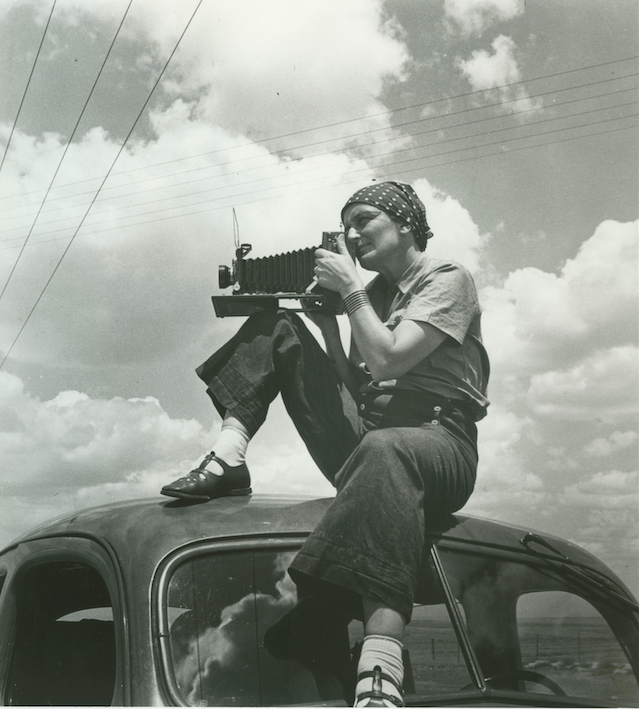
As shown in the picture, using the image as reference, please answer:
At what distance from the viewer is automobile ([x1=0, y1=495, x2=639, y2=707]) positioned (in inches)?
75.0

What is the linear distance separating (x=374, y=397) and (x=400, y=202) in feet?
2.35

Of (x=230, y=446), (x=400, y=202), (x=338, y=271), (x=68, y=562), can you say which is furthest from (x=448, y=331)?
(x=68, y=562)

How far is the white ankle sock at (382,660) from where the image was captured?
1.83 meters

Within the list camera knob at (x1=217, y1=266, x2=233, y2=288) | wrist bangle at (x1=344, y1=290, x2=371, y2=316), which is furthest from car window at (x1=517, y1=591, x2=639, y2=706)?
camera knob at (x1=217, y1=266, x2=233, y2=288)

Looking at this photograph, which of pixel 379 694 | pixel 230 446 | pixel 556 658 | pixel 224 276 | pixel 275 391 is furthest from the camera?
pixel 224 276

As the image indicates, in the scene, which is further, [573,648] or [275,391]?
[275,391]

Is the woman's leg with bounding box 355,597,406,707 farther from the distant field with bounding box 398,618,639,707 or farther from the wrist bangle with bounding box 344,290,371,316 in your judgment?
the wrist bangle with bounding box 344,290,371,316

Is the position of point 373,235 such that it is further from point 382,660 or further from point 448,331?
point 382,660

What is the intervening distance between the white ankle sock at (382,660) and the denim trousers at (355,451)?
0.29 ft

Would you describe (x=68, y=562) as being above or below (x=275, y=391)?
below

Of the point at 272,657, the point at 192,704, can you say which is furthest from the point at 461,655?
the point at 192,704

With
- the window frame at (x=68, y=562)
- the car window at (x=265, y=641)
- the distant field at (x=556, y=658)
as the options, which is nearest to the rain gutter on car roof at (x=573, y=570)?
the distant field at (x=556, y=658)

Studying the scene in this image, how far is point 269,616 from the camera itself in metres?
1.99

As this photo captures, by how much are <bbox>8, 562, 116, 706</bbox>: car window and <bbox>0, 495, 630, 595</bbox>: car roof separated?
162 mm
